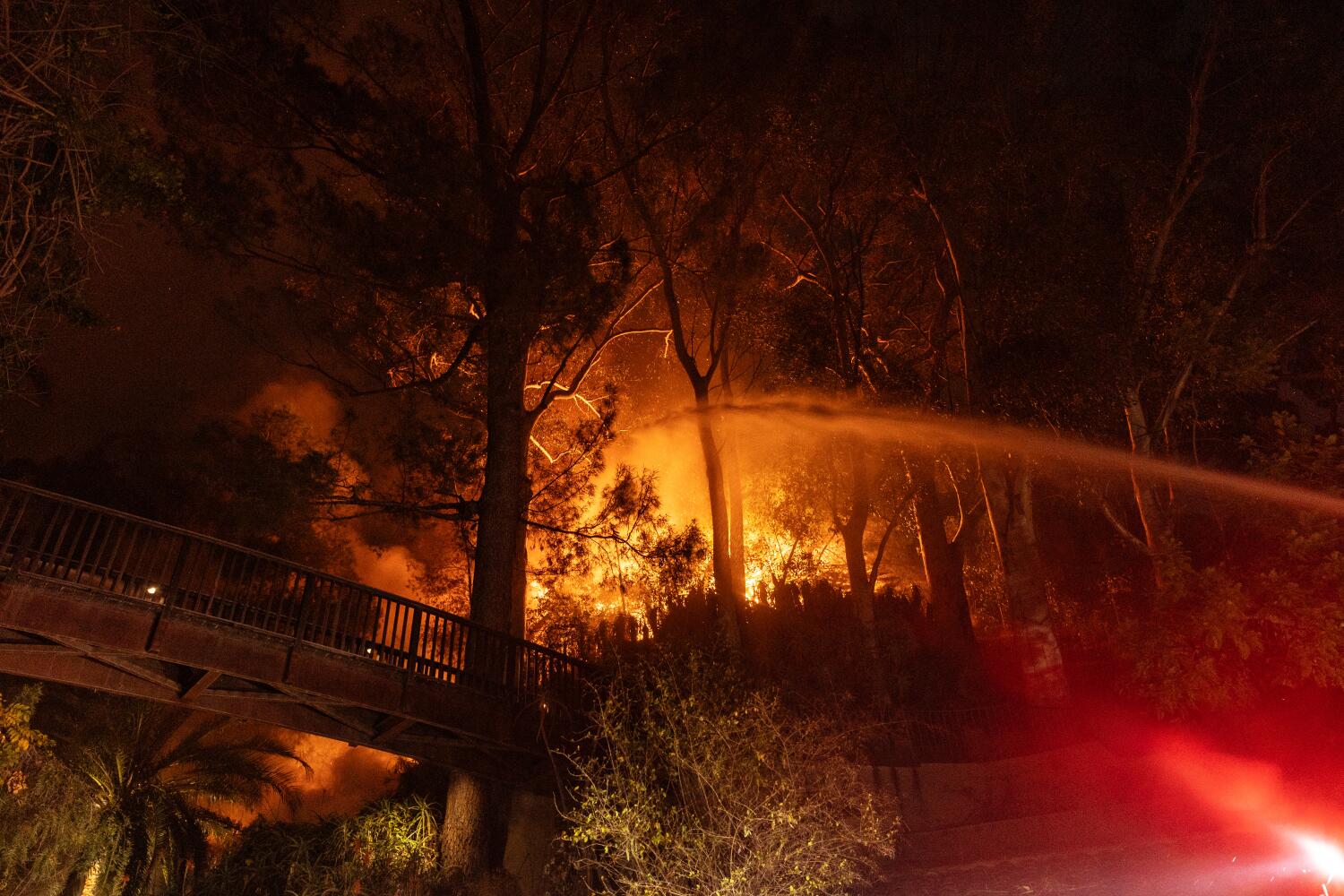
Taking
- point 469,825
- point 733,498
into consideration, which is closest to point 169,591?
point 469,825

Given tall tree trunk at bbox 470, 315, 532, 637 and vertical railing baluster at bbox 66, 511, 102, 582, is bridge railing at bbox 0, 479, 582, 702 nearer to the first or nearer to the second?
vertical railing baluster at bbox 66, 511, 102, 582

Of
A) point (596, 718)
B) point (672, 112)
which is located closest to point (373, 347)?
point (672, 112)

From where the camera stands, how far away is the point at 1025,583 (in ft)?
55.2

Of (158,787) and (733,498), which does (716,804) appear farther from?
(733,498)

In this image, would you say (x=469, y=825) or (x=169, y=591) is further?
(x=469, y=825)

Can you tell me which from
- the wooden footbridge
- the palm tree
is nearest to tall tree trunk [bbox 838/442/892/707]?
the wooden footbridge

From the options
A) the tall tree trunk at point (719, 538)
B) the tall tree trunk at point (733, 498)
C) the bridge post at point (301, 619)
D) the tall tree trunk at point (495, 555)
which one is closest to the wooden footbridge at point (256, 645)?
the bridge post at point (301, 619)

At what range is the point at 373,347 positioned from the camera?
16.5m

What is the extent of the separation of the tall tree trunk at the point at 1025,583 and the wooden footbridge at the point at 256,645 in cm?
854

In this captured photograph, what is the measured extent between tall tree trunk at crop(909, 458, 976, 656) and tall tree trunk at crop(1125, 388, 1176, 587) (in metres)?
4.83

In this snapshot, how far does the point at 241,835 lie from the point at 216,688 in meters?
3.37

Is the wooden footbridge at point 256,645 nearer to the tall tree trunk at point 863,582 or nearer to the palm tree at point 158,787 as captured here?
the palm tree at point 158,787

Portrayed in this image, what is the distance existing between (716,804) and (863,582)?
8.69 metres

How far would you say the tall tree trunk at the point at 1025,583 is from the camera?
648 inches
